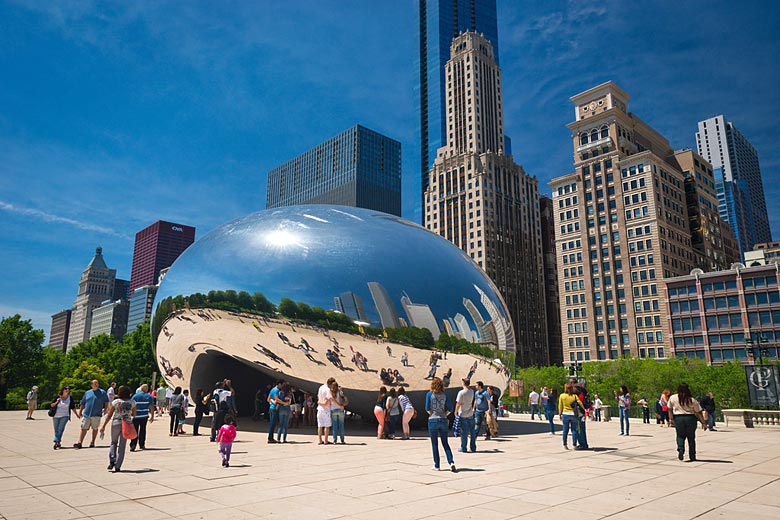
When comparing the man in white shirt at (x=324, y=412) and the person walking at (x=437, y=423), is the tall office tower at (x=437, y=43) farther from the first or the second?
the person walking at (x=437, y=423)

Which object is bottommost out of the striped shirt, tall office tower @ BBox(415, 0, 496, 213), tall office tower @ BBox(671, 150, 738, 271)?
the striped shirt

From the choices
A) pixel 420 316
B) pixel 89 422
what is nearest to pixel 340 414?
pixel 420 316

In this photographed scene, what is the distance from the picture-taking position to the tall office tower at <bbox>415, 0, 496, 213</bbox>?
529 feet

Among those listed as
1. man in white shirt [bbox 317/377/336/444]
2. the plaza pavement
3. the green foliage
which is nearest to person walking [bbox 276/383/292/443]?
the plaza pavement

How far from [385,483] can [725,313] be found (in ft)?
283

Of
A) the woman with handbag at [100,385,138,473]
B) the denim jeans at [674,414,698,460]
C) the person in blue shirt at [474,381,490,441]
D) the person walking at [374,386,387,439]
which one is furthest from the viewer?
the person walking at [374,386,387,439]

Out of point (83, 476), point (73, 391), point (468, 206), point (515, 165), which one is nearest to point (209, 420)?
point (83, 476)

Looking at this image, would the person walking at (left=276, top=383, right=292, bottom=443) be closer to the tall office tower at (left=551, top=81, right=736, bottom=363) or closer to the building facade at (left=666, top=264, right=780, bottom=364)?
the building facade at (left=666, top=264, right=780, bottom=364)

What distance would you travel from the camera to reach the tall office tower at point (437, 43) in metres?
161

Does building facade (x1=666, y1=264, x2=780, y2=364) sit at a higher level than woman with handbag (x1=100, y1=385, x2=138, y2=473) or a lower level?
higher

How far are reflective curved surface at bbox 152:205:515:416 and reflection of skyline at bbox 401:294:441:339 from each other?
0.09 ft

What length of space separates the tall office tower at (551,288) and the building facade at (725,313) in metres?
53.4

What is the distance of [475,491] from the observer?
298 inches

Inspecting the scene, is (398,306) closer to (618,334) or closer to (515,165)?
(618,334)
